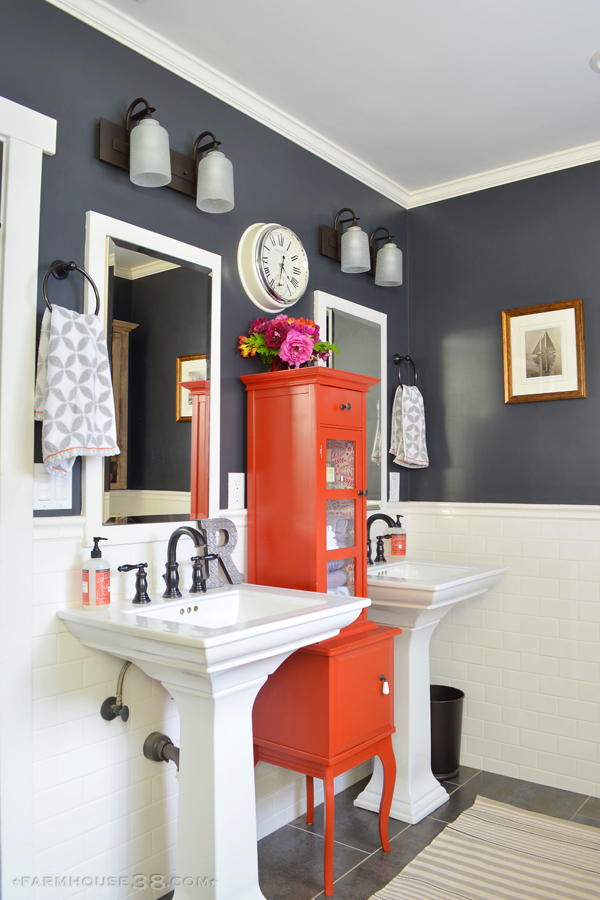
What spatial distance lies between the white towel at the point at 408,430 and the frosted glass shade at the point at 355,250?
0.77m

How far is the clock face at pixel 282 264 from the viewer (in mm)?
2768

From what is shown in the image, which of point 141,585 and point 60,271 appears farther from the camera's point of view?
point 141,585

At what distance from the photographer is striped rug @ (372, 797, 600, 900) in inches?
91.4

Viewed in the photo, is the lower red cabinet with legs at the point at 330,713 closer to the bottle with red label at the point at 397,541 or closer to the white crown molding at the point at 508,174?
the bottle with red label at the point at 397,541

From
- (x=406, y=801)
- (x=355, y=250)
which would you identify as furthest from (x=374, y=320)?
(x=406, y=801)

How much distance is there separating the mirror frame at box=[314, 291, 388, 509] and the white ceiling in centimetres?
68

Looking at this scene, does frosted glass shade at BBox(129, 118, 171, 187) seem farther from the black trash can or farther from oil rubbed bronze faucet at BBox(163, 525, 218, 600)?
the black trash can

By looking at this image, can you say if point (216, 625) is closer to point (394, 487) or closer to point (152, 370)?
point (152, 370)

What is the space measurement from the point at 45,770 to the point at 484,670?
222 cm

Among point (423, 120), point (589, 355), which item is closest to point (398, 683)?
point (589, 355)

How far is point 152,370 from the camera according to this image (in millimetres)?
2367

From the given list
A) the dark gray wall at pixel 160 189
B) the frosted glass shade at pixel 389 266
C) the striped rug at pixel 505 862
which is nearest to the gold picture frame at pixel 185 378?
the dark gray wall at pixel 160 189

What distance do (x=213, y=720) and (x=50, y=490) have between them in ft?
2.68

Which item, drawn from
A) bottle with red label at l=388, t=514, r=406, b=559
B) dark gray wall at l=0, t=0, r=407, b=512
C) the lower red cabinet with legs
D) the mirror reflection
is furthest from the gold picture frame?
bottle with red label at l=388, t=514, r=406, b=559
